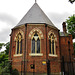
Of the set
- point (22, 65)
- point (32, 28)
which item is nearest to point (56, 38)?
point (32, 28)

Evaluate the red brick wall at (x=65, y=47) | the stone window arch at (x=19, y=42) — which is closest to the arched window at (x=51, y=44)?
the red brick wall at (x=65, y=47)

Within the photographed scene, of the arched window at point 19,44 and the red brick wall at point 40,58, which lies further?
the arched window at point 19,44

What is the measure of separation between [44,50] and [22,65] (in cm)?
398

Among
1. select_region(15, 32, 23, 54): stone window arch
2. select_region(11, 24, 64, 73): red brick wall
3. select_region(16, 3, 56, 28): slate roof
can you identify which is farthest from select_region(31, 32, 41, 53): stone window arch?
select_region(16, 3, 56, 28): slate roof

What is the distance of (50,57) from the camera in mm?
16281

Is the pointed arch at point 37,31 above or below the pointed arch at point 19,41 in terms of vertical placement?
above

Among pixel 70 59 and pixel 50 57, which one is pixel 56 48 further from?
pixel 70 59

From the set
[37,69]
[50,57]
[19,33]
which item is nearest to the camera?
[37,69]

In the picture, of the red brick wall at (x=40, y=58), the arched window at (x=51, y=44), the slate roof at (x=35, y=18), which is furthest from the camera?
the slate roof at (x=35, y=18)

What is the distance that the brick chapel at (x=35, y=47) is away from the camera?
1523 centimetres

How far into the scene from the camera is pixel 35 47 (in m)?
16.2

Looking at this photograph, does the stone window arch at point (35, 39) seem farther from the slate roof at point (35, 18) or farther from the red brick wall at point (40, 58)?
the slate roof at point (35, 18)

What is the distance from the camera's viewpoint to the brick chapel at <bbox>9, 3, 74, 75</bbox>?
1523 centimetres

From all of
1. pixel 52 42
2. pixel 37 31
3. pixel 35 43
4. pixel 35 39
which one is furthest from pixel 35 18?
pixel 52 42
